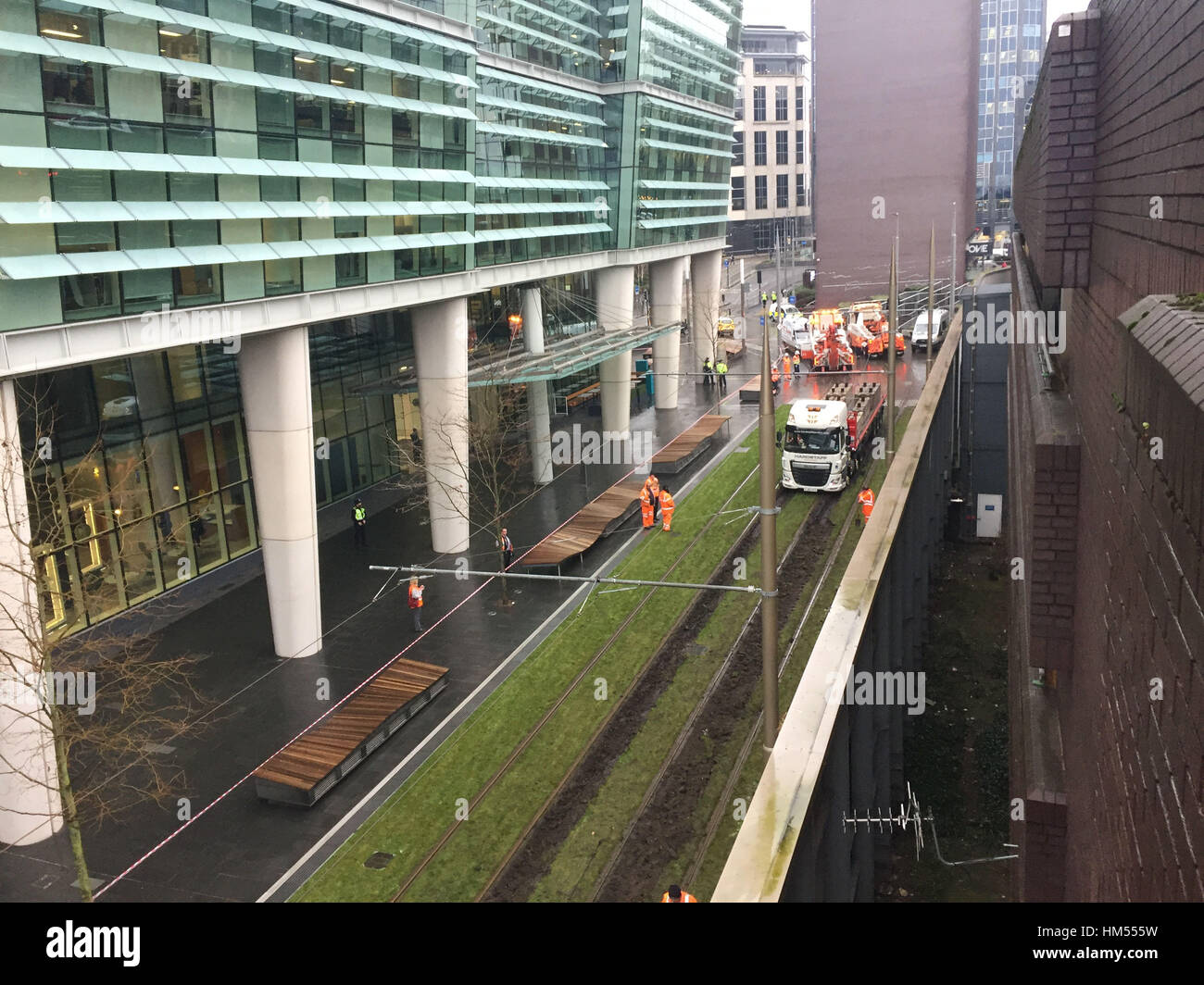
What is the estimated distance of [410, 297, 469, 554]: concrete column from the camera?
95.9ft

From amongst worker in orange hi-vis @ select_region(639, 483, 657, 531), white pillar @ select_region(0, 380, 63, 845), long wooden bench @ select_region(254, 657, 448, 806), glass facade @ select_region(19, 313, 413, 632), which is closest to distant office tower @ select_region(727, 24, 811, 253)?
worker in orange hi-vis @ select_region(639, 483, 657, 531)

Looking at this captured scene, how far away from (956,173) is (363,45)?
198 ft

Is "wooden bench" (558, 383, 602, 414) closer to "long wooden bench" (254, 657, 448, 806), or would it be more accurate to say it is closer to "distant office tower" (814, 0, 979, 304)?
"long wooden bench" (254, 657, 448, 806)

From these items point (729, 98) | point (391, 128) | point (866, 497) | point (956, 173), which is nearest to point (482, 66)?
point (391, 128)

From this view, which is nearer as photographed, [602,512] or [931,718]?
[931,718]

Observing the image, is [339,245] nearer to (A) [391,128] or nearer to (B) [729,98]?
(A) [391,128]

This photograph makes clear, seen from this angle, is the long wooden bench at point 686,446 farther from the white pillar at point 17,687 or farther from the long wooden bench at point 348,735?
the white pillar at point 17,687

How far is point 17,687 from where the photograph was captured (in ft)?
51.9

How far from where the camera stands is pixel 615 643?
22.9 m

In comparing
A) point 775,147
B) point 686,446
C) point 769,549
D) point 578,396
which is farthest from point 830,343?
point 775,147

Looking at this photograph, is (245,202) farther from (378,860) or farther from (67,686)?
(378,860)

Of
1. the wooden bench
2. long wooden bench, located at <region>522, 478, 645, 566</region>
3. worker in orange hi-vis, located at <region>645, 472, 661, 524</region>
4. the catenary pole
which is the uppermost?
the catenary pole

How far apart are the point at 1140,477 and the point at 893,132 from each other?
248 feet

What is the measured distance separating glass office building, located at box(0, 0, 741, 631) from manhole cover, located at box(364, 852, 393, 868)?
5.94 meters
